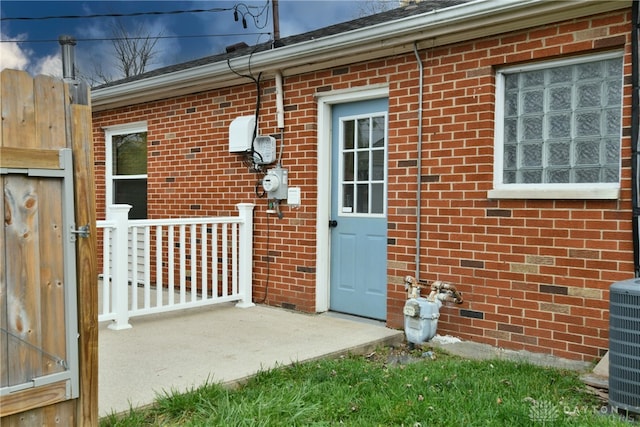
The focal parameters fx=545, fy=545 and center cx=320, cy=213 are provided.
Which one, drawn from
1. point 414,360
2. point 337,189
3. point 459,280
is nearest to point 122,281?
point 337,189

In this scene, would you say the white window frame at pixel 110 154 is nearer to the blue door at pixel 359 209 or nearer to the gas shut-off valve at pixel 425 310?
the blue door at pixel 359 209

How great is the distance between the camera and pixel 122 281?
5098 mm

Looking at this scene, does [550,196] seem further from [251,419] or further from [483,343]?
[251,419]

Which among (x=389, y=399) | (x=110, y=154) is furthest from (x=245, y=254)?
(x=110, y=154)

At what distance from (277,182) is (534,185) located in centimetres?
267

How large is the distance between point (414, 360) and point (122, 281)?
276 centimetres

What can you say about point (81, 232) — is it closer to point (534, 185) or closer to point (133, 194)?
point (534, 185)

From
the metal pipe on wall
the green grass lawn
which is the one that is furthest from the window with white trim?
the metal pipe on wall

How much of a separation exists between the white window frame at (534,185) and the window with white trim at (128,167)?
512 cm

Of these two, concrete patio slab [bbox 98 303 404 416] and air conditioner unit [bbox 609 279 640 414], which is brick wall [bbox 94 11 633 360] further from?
air conditioner unit [bbox 609 279 640 414]

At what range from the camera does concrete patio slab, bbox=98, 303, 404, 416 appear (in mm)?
3566

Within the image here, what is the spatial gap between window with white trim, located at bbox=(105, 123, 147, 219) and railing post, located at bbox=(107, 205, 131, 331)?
3.05 m

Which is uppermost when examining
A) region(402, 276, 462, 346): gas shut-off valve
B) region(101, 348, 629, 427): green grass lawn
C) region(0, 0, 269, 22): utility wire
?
region(0, 0, 269, 22): utility wire

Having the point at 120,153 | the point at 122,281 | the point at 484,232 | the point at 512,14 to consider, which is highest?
the point at 512,14
